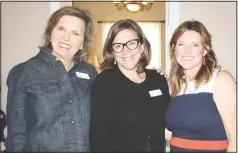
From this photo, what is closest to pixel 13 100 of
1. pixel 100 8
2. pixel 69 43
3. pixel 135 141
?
pixel 69 43

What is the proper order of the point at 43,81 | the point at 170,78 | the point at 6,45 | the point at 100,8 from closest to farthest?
the point at 43,81 < the point at 170,78 < the point at 6,45 < the point at 100,8

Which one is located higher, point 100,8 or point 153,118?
point 100,8

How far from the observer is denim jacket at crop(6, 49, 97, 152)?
1.66 metres

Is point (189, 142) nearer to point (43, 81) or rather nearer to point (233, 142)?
point (233, 142)

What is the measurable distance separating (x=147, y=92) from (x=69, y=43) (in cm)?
61

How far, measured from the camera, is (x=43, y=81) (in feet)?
5.79

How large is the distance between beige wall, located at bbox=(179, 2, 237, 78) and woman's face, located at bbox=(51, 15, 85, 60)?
225 cm

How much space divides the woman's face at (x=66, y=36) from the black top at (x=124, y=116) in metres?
0.28

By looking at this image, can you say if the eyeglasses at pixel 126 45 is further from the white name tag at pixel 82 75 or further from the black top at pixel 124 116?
the white name tag at pixel 82 75

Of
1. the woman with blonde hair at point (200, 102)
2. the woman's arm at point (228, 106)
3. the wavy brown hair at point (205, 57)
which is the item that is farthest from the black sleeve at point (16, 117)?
the woman's arm at point (228, 106)

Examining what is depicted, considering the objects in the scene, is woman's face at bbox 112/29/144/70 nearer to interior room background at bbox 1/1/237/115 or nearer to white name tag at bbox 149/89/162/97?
white name tag at bbox 149/89/162/97

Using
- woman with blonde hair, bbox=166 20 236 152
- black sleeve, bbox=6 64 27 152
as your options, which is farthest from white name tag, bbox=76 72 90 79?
woman with blonde hair, bbox=166 20 236 152

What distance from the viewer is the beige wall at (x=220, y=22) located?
12.4ft

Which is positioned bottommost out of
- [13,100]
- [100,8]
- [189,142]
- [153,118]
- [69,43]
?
[189,142]
